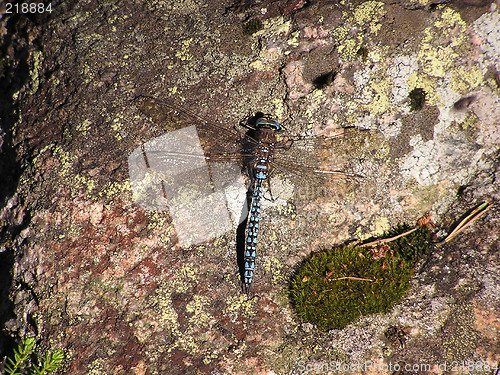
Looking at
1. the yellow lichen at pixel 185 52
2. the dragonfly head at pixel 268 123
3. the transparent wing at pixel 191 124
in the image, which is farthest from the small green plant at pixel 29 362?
the yellow lichen at pixel 185 52

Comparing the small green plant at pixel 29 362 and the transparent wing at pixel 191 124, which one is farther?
the transparent wing at pixel 191 124

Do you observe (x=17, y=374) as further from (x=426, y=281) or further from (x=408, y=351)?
(x=426, y=281)

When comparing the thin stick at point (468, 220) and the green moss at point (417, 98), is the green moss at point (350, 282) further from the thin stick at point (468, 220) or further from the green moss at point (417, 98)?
the green moss at point (417, 98)

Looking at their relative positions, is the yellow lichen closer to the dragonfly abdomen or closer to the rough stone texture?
the rough stone texture

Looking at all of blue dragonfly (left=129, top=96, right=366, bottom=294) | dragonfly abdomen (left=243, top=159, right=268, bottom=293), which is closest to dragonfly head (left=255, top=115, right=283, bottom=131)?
blue dragonfly (left=129, top=96, right=366, bottom=294)

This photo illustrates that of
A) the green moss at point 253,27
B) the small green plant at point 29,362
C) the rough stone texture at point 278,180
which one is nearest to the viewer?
the small green plant at point 29,362

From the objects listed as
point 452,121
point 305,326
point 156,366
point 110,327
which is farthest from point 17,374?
point 452,121
